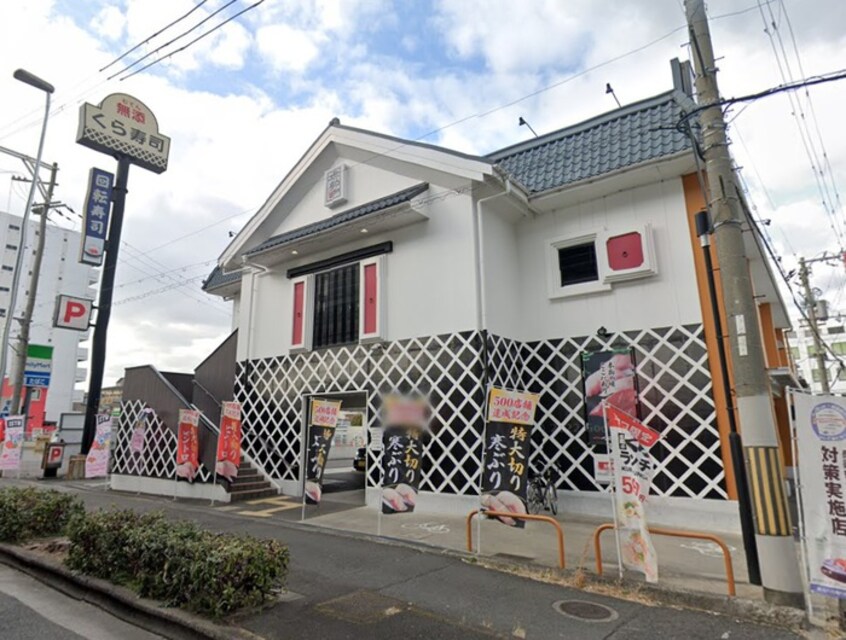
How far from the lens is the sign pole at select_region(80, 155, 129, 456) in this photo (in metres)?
16.3

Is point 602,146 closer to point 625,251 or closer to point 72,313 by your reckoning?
point 625,251

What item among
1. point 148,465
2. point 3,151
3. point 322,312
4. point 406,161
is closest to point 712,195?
point 406,161

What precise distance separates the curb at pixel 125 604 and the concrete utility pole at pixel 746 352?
479 centimetres

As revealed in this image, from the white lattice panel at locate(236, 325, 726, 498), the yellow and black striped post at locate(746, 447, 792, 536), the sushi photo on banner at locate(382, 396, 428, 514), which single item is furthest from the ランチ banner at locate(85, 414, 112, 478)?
the yellow and black striped post at locate(746, 447, 792, 536)

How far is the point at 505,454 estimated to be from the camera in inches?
269

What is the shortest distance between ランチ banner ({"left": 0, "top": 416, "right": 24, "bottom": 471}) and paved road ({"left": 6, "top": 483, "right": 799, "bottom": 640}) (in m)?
15.0

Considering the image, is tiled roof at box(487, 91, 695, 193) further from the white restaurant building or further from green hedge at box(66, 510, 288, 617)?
green hedge at box(66, 510, 288, 617)

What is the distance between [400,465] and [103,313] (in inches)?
555

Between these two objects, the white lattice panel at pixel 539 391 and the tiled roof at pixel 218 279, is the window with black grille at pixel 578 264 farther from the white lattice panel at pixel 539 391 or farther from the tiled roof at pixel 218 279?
the tiled roof at pixel 218 279

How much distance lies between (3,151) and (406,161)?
14.7 metres

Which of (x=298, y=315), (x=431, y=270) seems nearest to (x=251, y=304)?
(x=298, y=315)

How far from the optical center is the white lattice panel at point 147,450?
42.8 feet

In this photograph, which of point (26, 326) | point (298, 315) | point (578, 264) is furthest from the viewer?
point (26, 326)

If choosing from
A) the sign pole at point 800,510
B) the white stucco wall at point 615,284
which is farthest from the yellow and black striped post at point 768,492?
the white stucco wall at point 615,284
